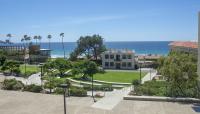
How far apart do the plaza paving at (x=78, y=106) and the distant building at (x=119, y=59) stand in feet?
178

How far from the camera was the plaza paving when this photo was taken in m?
21.8

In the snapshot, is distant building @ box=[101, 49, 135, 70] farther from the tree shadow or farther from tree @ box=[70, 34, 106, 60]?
the tree shadow

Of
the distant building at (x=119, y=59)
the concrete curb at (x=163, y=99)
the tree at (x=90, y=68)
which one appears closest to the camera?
the concrete curb at (x=163, y=99)

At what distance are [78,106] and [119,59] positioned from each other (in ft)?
193

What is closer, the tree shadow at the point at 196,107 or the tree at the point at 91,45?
the tree shadow at the point at 196,107

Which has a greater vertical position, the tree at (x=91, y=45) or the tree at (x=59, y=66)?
the tree at (x=91, y=45)

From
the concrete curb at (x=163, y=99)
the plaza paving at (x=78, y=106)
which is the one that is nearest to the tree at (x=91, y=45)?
the plaza paving at (x=78, y=106)

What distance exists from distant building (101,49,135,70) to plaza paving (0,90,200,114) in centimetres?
5420

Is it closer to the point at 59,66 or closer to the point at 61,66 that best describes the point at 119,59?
the point at 61,66

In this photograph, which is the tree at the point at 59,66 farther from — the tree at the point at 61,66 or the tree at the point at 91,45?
the tree at the point at 91,45

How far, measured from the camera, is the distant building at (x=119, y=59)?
8081 cm

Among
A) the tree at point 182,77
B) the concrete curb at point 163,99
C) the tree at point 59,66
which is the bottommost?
the tree at point 59,66

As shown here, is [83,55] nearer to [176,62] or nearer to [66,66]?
A: [66,66]

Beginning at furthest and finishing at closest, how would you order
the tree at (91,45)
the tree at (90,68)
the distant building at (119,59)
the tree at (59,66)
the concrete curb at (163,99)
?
the tree at (91,45)
the distant building at (119,59)
the tree at (59,66)
the tree at (90,68)
the concrete curb at (163,99)
